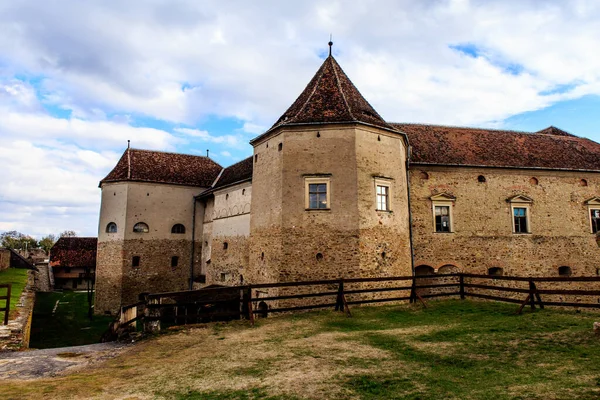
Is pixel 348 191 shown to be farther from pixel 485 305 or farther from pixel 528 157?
pixel 528 157

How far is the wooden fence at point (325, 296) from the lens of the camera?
10352 millimetres

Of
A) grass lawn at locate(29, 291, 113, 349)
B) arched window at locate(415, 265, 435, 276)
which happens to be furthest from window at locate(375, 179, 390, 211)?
grass lawn at locate(29, 291, 113, 349)

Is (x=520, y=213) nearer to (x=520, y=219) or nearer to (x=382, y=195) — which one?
(x=520, y=219)

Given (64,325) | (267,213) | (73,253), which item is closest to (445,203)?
(267,213)

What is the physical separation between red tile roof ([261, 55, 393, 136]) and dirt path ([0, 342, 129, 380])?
11.2m

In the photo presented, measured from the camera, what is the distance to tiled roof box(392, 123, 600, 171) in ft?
72.6

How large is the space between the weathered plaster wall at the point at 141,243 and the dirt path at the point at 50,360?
19.6 metres

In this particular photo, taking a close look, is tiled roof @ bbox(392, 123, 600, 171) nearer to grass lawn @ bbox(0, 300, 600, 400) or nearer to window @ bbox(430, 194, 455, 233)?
window @ bbox(430, 194, 455, 233)

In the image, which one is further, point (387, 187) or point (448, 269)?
point (448, 269)

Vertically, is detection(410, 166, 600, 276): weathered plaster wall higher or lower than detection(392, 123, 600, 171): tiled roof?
lower

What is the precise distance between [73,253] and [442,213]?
42397 millimetres

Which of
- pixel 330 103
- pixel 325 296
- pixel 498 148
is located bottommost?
pixel 325 296

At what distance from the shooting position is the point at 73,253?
151ft

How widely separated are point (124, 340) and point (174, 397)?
4859 mm
